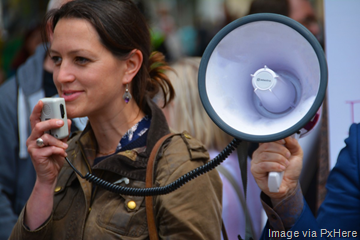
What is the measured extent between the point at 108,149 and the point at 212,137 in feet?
2.85

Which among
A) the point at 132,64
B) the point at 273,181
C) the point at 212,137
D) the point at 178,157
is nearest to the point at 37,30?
the point at 212,137

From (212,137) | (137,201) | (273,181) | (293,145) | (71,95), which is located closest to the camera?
(273,181)

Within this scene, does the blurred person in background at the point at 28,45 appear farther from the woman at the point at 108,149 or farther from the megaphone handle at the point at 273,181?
the megaphone handle at the point at 273,181

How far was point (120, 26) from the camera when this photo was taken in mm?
1997

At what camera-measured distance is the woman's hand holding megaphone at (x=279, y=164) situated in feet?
4.68

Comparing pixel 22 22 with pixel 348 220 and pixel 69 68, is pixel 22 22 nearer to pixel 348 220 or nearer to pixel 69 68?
pixel 69 68

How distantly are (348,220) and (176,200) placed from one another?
67cm

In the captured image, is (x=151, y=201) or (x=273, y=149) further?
(x=151, y=201)

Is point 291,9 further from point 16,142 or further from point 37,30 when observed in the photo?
point 37,30

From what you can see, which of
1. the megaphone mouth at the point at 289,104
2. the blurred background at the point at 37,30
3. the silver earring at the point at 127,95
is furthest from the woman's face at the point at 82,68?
the megaphone mouth at the point at 289,104

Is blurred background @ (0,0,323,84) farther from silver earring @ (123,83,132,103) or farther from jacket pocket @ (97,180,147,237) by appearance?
jacket pocket @ (97,180,147,237)

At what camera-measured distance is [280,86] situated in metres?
1.44

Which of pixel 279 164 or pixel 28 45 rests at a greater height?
pixel 28 45

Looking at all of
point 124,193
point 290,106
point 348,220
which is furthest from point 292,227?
point 124,193
